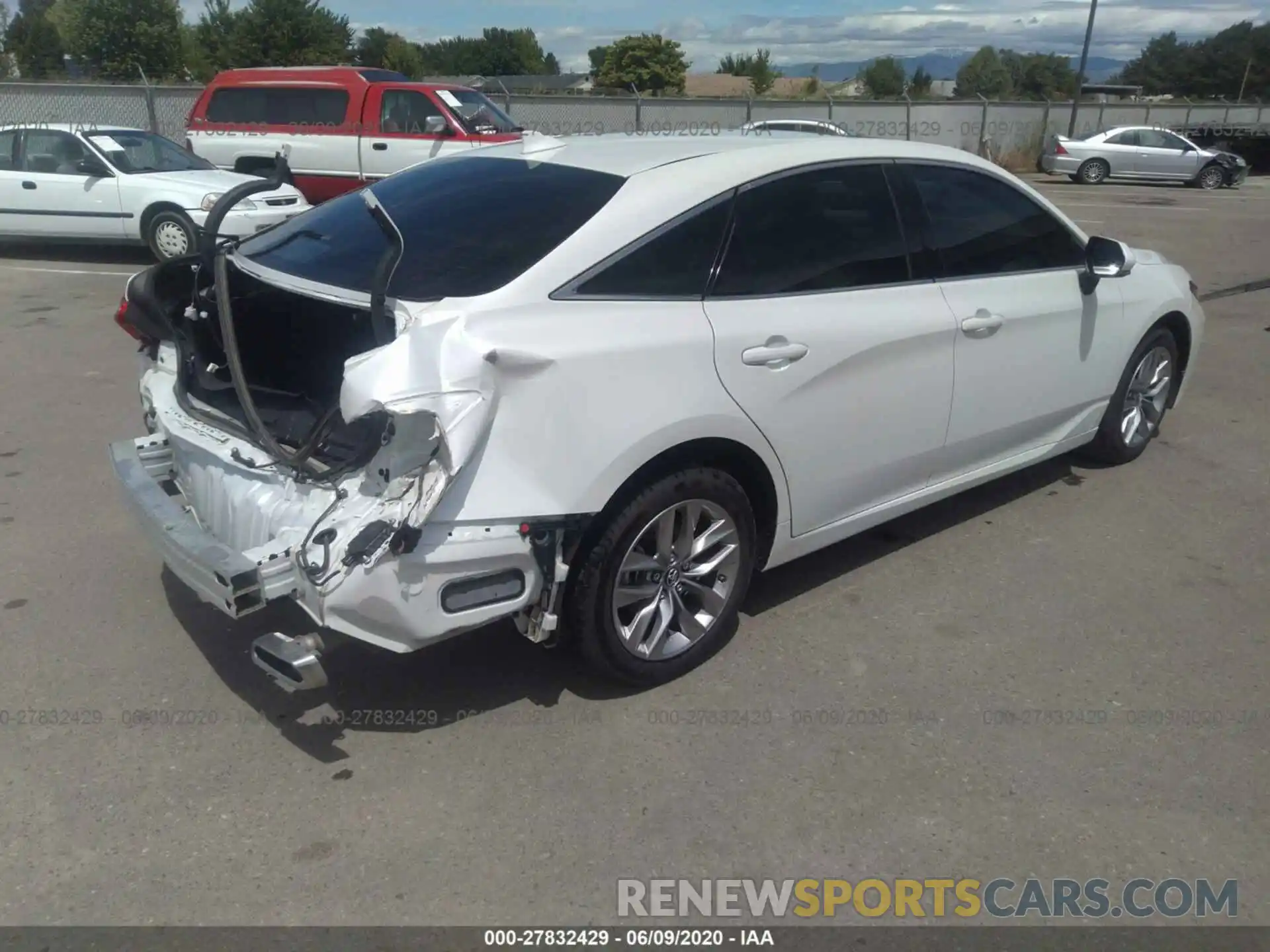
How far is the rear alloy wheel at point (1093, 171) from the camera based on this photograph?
81.5ft

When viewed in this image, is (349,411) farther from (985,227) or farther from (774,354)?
(985,227)

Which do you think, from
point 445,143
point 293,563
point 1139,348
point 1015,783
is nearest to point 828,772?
point 1015,783

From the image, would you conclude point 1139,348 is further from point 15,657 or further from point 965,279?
point 15,657

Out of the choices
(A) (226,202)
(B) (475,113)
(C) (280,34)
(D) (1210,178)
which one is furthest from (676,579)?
(C) (280,34)

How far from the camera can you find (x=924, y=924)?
260 centimetres

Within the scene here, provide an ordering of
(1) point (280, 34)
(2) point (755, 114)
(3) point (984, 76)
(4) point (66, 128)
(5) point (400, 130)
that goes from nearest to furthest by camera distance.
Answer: (4) point (66, 128) → (5) point (400, 130) → (2) point (755, 114) → (1) point (280, 34) → (3) point (984, 76)

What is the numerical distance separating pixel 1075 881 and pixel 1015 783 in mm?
395

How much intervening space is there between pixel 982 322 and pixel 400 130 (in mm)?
10938

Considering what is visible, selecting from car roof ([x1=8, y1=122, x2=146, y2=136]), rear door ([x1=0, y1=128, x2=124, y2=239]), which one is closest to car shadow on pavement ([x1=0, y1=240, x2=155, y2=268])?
rear door ([x1=0, y1=128, x2=124, y2=239])

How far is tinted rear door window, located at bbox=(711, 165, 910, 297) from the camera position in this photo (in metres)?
3.50

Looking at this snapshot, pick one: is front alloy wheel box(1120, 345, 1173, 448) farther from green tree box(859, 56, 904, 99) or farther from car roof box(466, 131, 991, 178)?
green tree box(859, 56, 904, 99)

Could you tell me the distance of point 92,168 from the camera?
433 inches

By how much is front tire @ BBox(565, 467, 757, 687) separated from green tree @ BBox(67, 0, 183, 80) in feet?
172

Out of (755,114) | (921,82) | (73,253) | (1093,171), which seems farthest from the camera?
→ (921,82)
